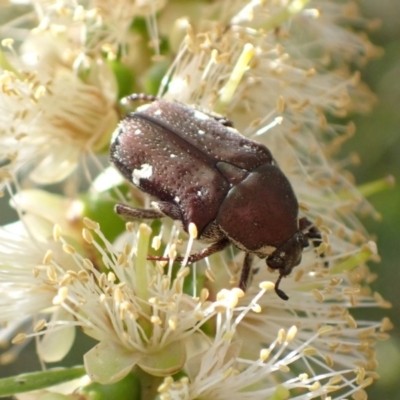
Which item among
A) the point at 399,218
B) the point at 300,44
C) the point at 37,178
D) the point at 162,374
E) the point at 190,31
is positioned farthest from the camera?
the point at 399,218

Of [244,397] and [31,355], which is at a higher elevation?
[244,397]

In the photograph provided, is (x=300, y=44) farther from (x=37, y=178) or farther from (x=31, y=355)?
(x=31, y=355)

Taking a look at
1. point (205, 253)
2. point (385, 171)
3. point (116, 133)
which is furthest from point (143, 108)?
point (385, 171)

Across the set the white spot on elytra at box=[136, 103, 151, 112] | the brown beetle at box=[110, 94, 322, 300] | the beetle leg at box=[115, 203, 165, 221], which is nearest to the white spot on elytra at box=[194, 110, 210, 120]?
the brown beetle at box=[110, 94, 322, 300]

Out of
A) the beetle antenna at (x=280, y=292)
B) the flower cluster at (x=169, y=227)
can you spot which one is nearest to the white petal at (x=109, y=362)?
the flower cluster at (x=169, y=227)

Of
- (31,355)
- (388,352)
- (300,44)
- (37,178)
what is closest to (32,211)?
(37,178)

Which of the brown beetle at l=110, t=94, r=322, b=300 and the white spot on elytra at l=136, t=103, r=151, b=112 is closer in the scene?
the brown beetle at l=110, t=94, r=322, b=300

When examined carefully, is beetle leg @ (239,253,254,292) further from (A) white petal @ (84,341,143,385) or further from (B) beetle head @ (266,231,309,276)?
(A) white petal @ (84,341,143,385)

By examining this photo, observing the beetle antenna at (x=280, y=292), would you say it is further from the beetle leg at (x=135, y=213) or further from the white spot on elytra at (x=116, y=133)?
the white spot on elytra at (x=116, y=133)
